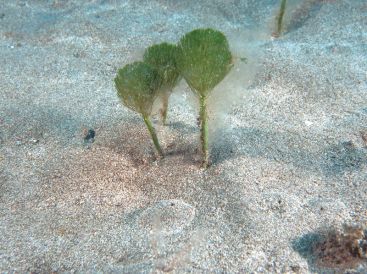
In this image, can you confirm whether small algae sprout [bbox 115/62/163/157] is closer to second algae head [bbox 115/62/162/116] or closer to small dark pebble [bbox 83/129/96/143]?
second algae head [bbox 115/62/162/116]

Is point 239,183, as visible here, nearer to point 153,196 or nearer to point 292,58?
point 153,196

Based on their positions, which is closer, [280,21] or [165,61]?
[165,61]

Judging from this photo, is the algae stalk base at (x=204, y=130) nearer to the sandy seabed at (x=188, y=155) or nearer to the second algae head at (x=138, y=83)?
the sandy seabed at (x=188, y=155)

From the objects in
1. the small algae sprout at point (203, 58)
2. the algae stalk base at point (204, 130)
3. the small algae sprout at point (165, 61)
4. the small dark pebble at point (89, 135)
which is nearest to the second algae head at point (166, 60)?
the small algae sprout at point (165, 61)

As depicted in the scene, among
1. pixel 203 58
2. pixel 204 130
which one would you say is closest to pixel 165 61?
pixel 203 58

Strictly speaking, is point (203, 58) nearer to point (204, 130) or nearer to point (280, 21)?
point (204, 130)

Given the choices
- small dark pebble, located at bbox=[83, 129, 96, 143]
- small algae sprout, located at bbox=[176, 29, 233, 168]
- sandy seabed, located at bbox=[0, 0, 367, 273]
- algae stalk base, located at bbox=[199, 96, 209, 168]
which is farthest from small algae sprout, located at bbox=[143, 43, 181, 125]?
small dark pebble, located at bbox=[83, 129, 96, 143]
